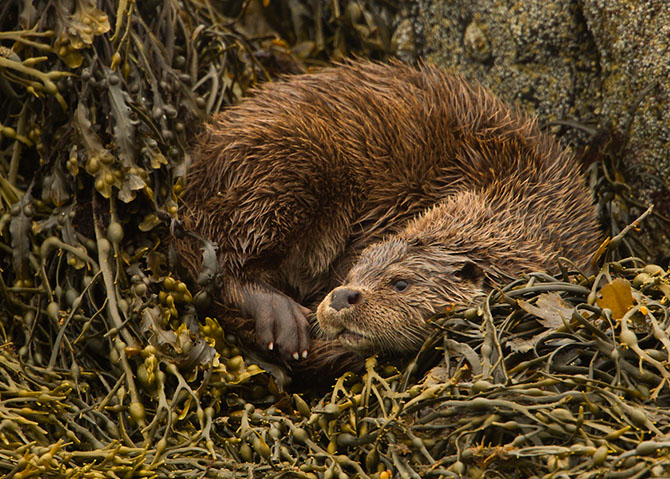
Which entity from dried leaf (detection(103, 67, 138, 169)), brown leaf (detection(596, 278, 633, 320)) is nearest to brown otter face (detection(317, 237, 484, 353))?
brown leaf (detection(596, 278, 633, 320))

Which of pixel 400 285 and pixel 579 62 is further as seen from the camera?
pixel 579 62

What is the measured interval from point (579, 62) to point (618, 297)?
1786 mm


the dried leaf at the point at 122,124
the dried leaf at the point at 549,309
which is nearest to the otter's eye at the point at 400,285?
the dried leaf at the point at 549,309

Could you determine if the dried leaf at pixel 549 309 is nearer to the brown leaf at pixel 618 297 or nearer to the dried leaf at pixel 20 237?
the brown leaf at pixel 618 297

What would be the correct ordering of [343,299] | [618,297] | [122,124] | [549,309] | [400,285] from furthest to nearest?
[122,124] < [400,285] < [343,299] < [549,309] < [618,297]

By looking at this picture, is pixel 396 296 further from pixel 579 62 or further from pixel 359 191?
pixel 579 62

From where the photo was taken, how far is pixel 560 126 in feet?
12.6

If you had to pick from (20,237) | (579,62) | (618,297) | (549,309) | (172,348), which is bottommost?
(172,348)

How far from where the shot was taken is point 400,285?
2.72 meters

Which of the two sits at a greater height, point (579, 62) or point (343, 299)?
point (579, 62)

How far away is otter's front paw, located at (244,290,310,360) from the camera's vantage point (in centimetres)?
291

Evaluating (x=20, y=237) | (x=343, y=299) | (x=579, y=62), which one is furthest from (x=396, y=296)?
(x=579, y=62)

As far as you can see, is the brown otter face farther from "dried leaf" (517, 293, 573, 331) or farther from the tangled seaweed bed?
"dried leaf" (517, 293, 573, 331)

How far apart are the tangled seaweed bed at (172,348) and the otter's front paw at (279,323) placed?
114 millimetres
